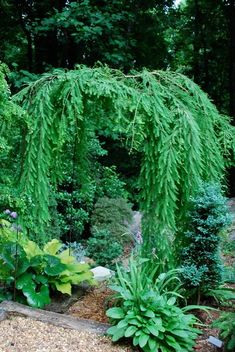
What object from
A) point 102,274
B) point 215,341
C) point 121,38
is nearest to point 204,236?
point 215,341

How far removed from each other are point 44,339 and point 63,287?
0.76 meters

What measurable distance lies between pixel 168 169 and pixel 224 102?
9.53 m

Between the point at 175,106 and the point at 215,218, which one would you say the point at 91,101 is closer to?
the point at 175,106

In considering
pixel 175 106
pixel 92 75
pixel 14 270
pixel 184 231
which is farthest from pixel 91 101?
pixel 14 270

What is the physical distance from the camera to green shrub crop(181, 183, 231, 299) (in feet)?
11.6

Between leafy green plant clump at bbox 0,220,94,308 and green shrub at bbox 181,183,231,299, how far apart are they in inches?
39.0

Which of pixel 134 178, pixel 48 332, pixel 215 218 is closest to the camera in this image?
pixel 48 332

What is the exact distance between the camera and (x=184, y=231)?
3.74m

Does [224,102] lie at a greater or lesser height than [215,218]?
greater

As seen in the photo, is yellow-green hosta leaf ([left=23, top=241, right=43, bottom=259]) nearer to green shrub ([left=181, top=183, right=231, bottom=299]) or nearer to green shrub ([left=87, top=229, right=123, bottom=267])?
green shrub ([left=181, top=183, right=231, bottom=299])

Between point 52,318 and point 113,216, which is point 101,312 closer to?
point 52,318

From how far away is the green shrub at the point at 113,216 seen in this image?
23.2 feet

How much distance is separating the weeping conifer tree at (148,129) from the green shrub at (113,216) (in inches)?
136

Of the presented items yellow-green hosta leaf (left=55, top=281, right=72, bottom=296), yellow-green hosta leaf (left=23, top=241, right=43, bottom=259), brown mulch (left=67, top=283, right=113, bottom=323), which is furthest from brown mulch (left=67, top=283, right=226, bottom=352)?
yellow-green hosta leaf (left=23, top=241, right=43, bottom=259)
